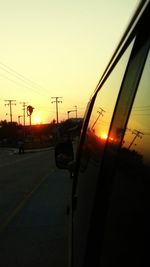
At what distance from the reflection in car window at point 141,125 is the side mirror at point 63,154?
3390mm

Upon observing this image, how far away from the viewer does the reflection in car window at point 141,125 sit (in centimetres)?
168

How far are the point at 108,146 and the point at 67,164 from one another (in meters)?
3.18

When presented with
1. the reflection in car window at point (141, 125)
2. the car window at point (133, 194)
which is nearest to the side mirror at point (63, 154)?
the car window at point (133, 194)

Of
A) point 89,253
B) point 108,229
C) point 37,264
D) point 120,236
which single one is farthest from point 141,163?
point 37,264

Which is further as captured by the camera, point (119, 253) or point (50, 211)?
point (50, 211)

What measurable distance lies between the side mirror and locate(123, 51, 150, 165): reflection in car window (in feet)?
11.1

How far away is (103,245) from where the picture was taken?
86.8 inches

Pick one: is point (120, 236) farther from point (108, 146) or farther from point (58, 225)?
point (58, 225)

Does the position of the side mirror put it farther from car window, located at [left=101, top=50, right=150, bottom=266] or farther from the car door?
car window, located at [left=101, top=50, right=150, bottom=266]

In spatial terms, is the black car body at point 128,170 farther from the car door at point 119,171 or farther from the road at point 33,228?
the road at point 33,228

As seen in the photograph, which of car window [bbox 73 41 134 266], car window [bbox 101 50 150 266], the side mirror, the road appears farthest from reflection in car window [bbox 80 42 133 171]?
the side mirror

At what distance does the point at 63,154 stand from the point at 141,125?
12.1 feet

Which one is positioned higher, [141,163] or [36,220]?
[141,163]

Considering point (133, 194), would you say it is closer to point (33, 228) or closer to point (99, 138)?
point (99, 138)
